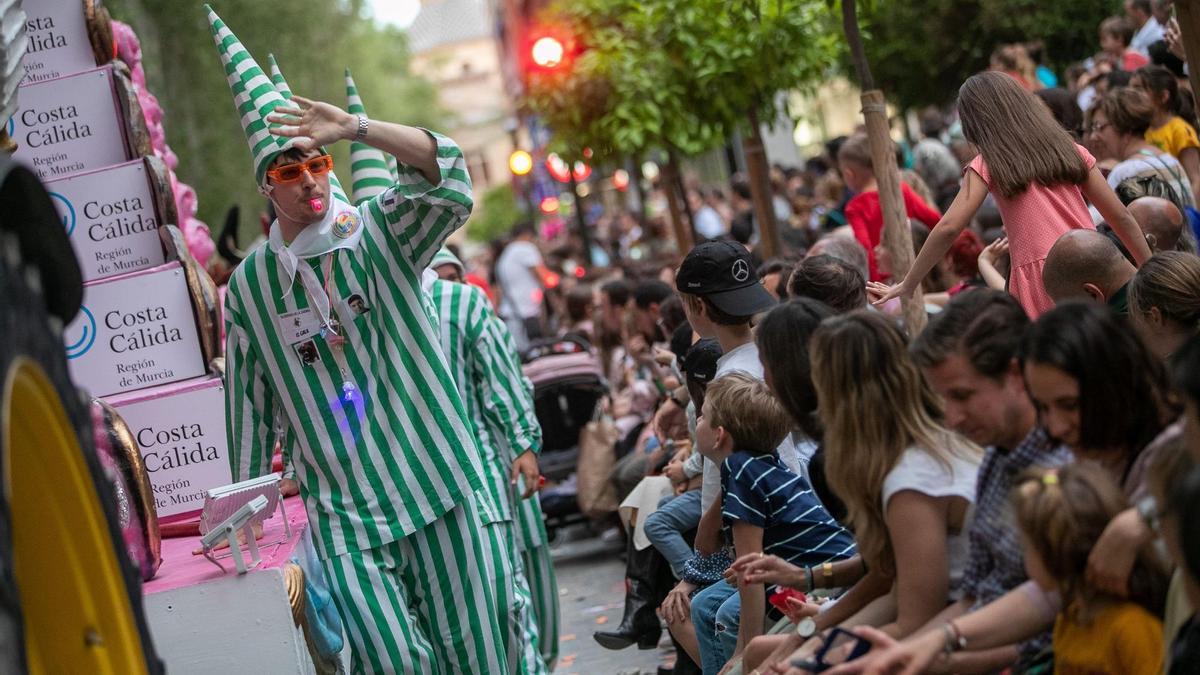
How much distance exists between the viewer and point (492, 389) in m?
7.76

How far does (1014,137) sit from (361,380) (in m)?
2.61

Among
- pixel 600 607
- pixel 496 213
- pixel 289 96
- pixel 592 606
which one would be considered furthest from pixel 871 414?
pixel 496 213

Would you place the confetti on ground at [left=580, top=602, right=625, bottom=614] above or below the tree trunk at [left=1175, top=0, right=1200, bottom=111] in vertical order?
below

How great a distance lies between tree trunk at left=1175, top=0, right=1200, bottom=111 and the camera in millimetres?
5148

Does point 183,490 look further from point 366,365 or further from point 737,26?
point 737,26

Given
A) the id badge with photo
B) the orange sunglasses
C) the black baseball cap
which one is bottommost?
the black baseball cap

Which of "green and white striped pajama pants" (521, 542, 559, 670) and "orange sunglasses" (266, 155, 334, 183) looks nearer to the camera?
"orange sunglasses" (266, 155, 334, 183)

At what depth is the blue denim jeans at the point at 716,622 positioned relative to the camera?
5473 millimetres

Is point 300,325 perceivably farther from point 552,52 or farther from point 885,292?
point 552,52

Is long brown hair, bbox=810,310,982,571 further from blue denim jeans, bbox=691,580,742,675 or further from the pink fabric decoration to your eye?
the pink fabric decoration

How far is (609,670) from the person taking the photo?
8.27 meters

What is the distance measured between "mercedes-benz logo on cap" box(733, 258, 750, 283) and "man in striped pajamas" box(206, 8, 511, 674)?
103cm

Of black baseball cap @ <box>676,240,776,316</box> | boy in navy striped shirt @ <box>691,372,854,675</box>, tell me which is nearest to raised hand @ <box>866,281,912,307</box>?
black baseball cap @ <box>676,240,776,316</box>

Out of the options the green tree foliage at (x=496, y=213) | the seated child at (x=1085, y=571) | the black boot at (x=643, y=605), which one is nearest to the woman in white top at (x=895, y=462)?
the seated child at (x=1085, y=571)
